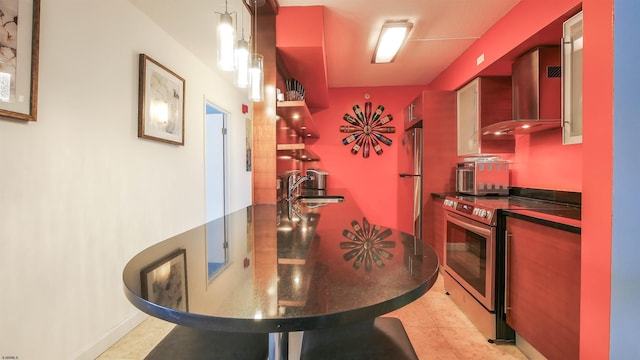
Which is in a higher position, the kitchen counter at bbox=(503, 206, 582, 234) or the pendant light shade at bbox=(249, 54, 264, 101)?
the pendant light shade at bbox=(249, 54, 264, 101)

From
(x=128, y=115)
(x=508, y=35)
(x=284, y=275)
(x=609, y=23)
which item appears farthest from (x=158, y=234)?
(x=508, y=35)

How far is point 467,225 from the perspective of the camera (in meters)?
2.20

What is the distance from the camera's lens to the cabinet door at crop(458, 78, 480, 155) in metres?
2.84

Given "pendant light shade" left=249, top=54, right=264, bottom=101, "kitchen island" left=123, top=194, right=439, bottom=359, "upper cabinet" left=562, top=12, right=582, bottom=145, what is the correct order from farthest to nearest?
"upper cabinet" left=562, top=12, right=582, bottom=145
"pendant light shade" left=249, top=54, right=264, bottom=101
"kitchen island" left=123, top=194, right=439, bottom=359

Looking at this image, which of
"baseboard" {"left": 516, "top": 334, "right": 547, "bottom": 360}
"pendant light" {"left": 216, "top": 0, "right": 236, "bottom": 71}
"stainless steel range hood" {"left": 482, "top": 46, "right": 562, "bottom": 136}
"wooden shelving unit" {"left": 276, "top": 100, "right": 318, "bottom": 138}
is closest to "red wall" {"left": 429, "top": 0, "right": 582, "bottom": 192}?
"stainless steel range hood" {"left": 482, "top": 46, "right": 562, "bottom": 136}

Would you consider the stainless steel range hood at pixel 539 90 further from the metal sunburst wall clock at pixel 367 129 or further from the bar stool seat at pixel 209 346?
the bar stool seat at pixel 209 346

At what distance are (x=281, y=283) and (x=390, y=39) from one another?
9.09 ft

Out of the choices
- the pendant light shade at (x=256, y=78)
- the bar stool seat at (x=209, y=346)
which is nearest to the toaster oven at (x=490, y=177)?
the pendant light shade at (x=256, y=78)

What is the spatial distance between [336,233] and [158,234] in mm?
1960

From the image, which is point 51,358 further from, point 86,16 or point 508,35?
point 508,35

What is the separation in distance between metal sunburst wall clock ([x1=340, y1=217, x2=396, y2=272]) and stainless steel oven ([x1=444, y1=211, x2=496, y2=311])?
4.08 feet

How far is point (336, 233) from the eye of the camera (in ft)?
3.51

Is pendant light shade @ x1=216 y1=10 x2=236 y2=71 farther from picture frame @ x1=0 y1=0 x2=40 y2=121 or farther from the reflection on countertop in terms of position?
picture frame @ x1=0 y1=0 x2=40 y2=121

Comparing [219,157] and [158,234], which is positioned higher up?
[219,157]
